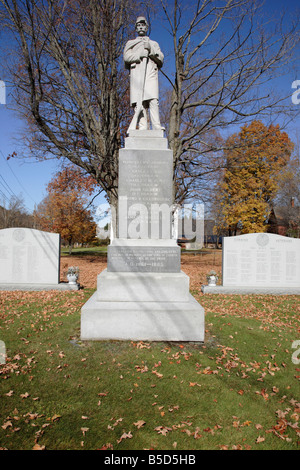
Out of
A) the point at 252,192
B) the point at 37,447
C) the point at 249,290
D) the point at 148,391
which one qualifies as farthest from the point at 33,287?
the point at 252,192

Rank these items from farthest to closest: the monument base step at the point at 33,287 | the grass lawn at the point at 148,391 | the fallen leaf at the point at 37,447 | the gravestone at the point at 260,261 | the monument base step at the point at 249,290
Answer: the gravestone at the point at 260,261 < the monument base step at the point at 249,290 < the monument base step at the point at 33,287 < the grass lawn at the point at 148,391 < the fallen leaf at the point at 37,447

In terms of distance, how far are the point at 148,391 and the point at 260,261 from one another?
7213 mm

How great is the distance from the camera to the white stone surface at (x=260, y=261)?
29.7ft

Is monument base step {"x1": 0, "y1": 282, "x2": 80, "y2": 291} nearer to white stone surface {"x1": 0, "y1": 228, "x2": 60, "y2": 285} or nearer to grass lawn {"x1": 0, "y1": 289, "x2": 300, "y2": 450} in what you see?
white stone surface {"x1": 0, "y1": 228, "x2": 60, "y2": 285}

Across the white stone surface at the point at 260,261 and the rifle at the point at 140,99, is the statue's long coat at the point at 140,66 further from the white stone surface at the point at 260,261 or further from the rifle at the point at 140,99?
the white stone surface at the point at 260,261

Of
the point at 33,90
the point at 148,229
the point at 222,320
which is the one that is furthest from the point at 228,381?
the point at 33,90

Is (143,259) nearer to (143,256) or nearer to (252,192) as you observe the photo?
(143,256)

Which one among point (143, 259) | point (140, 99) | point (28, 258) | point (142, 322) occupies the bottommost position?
point (142, 322)

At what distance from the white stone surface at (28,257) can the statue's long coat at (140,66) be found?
18.0 feet

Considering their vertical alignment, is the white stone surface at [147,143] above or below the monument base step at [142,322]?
above

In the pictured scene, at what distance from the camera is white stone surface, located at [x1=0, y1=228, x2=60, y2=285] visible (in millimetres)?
8703

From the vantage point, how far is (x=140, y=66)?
5559 mm

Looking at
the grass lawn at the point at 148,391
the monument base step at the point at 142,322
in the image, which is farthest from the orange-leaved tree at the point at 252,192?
the monument base step at the point at 142,322
